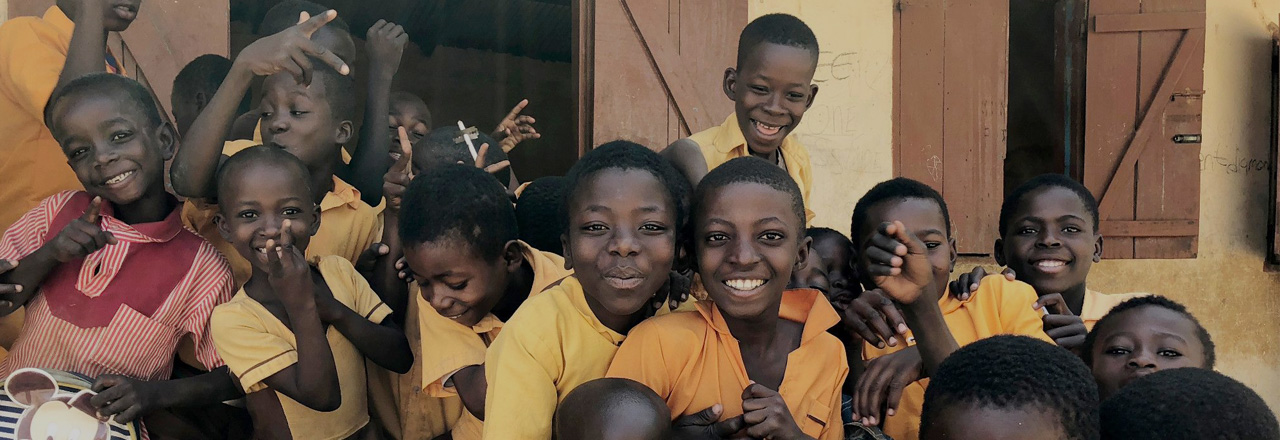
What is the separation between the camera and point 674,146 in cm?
329

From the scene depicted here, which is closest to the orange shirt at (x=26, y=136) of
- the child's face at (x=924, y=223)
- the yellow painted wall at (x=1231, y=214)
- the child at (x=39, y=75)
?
the child at (x=39, y=75)

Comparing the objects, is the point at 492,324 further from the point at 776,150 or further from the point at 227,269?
the point at 776,150

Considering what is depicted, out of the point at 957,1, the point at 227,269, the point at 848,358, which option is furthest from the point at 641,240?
the point at 957,1

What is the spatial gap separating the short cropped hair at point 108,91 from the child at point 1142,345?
2497 mm

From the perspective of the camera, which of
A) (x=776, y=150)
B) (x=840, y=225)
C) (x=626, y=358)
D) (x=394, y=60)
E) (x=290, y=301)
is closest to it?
(x=626, y=358)

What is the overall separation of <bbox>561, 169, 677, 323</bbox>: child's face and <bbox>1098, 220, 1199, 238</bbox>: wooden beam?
3.57 m

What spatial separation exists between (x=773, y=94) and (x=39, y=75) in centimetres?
218

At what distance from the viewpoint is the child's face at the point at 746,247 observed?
237 centimetres

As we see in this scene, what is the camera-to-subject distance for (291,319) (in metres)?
2.71

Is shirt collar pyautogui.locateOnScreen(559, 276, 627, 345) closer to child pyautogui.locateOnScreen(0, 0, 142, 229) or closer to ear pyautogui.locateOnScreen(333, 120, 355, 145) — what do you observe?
ear pyautogui.locateOnScreen(333, 120, 355, 145)

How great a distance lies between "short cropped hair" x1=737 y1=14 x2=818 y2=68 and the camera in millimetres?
3432

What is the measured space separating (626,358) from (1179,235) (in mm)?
3942

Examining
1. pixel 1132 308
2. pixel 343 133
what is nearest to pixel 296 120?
pixel 343 133

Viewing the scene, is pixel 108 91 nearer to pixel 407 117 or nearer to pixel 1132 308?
pixel 407 117
